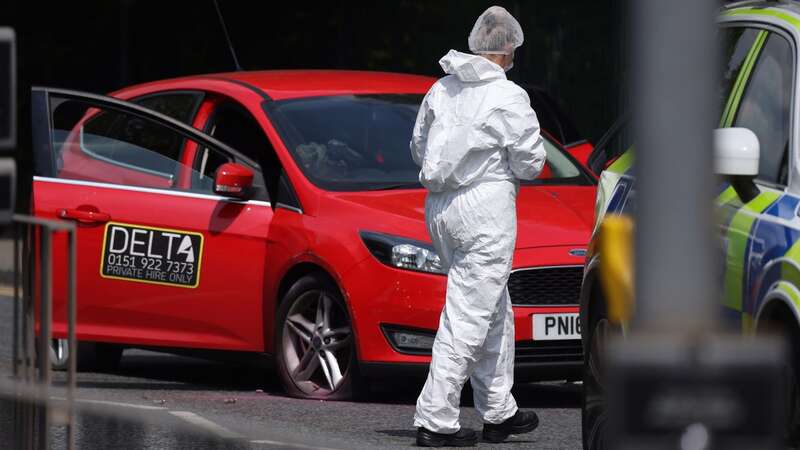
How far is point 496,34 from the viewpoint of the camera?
760 cm

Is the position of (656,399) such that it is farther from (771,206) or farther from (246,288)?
(246,288)

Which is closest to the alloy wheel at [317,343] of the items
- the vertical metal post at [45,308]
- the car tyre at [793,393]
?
the car tyre at [793,393]

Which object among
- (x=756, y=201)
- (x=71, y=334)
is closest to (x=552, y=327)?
(x=756, y=201)

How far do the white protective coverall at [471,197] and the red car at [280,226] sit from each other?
0.90 meters

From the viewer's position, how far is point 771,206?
5.22 meters

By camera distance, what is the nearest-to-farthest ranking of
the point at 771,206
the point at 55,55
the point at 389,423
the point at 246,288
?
the point at 771,206 < the point at 389,423 < the point at 246,288 < the point at 55,55

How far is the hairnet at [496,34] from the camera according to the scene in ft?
24.9

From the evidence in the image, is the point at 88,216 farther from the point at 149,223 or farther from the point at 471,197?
the point at 471,197

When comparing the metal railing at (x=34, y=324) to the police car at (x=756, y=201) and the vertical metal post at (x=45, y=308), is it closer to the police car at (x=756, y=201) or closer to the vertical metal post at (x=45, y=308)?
the vertical metal post at (x=45, y=308)

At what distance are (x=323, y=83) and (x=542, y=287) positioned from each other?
2104 millimetres

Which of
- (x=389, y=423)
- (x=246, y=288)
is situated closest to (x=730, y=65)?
(x=389, y=423)

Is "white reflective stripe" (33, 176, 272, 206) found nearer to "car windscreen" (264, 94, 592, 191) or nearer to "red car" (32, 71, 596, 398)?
"red car" (32, 71, 596, 398)

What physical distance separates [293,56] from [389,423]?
1371 centimetres

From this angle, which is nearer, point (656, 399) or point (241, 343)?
point (656, 399)
